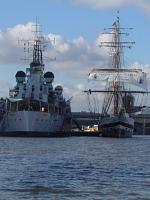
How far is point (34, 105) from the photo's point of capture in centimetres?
15500

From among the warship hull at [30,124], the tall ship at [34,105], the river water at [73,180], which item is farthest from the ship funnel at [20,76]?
the river water at [73,180]

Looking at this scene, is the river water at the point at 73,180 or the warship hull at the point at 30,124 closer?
the river water at the point at 73,180

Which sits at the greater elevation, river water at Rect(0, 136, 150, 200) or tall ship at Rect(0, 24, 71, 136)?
tall ship at Rect(0, 24, 71, 136)

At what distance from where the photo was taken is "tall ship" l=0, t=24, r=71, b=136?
15066 centimetres

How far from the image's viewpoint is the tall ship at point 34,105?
15066 centimetres

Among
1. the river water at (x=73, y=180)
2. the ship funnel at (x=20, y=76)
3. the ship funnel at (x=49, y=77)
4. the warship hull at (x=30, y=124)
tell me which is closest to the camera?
the river water at (x=73, y=180)

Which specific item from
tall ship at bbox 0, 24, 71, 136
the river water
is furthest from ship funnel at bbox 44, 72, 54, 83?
the river water

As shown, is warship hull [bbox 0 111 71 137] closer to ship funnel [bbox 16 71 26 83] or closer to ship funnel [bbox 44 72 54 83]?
ship funnel [bbox 44 72 54 83]

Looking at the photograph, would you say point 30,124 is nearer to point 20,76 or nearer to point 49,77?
point 20,76

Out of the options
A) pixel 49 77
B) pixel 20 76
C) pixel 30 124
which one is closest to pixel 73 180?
pixel 30 124

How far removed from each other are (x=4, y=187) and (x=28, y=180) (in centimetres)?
377

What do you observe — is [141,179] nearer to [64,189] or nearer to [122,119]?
[64,189]

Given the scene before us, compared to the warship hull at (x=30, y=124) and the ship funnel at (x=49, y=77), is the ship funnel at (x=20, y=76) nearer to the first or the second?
the ship funnel at (x=49, y=77)

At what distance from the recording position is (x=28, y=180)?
41.1 meters
